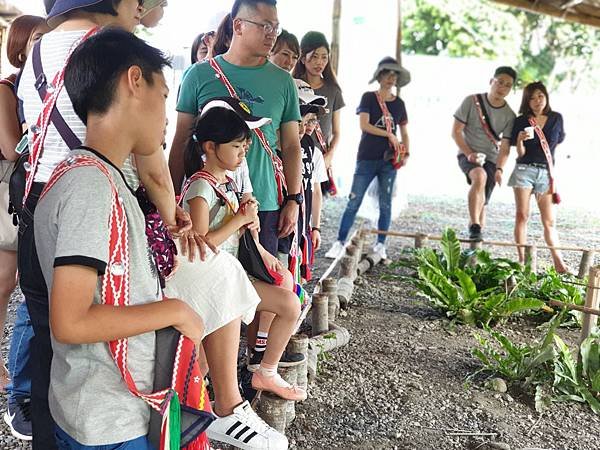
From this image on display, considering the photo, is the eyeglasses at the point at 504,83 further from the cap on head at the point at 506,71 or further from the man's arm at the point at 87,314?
the man's arm at the point at 87,314

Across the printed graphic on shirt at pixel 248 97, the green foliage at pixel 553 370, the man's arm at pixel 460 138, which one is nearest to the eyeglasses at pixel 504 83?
the man's arm at pixel 460 138

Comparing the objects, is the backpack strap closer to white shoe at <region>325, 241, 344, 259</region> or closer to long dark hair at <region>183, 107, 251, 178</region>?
long dark hair at <region>183, 107, 251, 178</region>

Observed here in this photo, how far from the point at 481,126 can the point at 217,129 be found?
4.17m

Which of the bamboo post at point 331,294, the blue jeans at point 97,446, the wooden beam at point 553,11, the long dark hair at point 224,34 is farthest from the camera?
the wooden beam at point 553,11

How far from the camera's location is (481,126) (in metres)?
6.03

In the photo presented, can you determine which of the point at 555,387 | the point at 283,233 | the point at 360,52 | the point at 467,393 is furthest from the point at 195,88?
the point at 360,52

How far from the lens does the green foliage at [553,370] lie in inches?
128

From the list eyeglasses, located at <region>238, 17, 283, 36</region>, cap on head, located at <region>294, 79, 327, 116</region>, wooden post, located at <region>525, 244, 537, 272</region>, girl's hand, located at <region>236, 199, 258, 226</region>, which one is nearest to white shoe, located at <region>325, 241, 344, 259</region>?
wooden post, located at <region>525, 244, 537, 272</region>

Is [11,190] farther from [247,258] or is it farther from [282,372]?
[282,372]

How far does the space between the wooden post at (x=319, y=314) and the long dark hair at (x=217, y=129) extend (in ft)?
4.85

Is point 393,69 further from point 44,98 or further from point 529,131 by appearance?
point 44,98

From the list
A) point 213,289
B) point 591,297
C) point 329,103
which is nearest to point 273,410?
point 213,289

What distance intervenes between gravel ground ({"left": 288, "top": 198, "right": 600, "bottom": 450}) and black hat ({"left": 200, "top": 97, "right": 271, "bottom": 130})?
133 centimetres

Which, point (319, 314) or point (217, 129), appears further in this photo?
point (319, 314)
